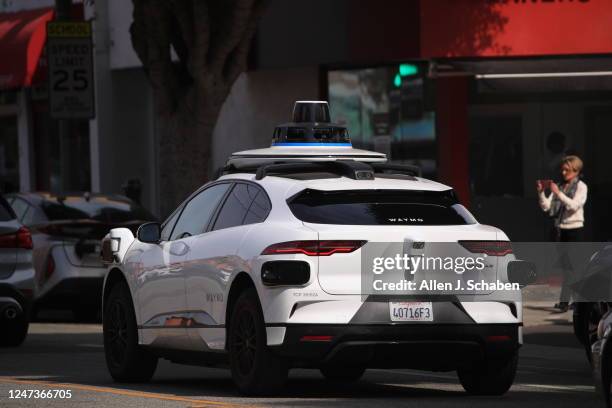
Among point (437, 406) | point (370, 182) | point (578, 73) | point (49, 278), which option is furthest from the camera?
point (578, 73)

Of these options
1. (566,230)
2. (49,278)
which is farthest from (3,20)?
(566,230)

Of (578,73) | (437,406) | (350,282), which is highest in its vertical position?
(578,73)

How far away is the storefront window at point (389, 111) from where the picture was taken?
2458 centimetres

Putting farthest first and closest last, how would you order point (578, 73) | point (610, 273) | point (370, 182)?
point (578, 73) → point (610, 273) → point (370, 182)

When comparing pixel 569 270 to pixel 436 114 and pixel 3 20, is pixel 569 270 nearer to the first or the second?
pixel 436 114

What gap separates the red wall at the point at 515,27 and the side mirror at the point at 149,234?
35.2 feet

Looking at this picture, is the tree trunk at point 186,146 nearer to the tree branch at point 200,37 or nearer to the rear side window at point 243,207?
the tree branch at point 200,37

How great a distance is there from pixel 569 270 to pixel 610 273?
21.4 feet

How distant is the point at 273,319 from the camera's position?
1107cm

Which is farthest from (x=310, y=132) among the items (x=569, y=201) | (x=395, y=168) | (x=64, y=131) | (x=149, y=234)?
(x=64, y=131)

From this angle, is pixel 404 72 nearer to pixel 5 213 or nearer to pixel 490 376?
pixel 5 213

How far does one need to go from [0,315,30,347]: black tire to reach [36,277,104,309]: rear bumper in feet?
9.97

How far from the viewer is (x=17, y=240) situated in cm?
1683

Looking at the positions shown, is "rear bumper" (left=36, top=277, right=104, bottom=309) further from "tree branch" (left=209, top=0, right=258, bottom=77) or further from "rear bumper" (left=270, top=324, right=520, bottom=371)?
"rear bumper" (left=270, top=324, right=520, bottom=371)
